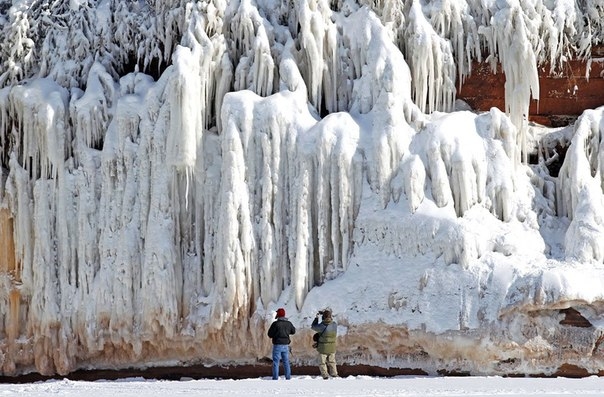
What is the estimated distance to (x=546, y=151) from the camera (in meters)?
21.6

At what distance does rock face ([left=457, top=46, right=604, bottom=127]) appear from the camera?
22.1 metres

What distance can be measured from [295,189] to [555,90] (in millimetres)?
5366

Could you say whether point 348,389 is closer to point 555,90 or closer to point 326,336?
point 326,336

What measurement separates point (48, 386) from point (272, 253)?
5.36 m

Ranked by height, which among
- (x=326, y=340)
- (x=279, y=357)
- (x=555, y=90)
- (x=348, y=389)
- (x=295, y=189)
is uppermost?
(x=555, y=90)

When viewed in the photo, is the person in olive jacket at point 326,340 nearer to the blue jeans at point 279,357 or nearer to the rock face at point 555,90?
the blue jeans at point 279,357

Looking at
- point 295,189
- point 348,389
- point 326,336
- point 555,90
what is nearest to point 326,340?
point 326,336

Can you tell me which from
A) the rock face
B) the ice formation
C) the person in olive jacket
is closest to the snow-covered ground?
the person in olive jacket

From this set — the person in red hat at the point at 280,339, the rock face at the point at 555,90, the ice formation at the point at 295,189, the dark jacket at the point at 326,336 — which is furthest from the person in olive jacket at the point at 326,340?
the rock face at the point at 555,90

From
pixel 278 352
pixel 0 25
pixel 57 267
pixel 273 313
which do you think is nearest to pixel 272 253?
pixel 273 313

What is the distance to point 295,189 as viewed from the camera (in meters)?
20.4

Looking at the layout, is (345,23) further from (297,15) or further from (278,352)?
(278,352)

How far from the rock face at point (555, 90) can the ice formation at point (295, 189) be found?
1.09 ft

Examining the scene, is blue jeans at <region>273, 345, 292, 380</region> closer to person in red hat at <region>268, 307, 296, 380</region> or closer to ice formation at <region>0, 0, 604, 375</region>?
person in red hat at <region>268, 307, 296, 380</region>
